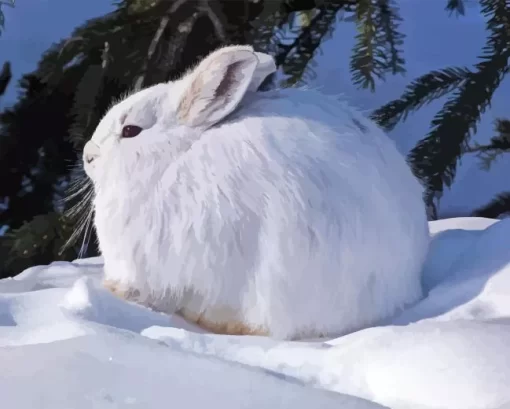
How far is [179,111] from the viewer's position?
520 mm

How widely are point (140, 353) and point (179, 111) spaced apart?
0.79ft

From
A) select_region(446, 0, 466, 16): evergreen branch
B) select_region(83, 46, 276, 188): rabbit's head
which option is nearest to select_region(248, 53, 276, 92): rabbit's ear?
select_region(83, 46, 276, 188): rabbit's head

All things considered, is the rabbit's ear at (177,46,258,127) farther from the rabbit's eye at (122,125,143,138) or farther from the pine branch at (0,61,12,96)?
the pine branch at (0,61,12,96)

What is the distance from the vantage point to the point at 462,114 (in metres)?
0.77

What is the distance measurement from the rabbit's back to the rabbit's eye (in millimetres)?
67

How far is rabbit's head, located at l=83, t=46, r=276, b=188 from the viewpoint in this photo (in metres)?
0.50

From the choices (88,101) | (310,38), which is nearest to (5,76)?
(88,101)

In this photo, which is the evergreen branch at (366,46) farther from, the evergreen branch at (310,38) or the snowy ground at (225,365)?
the snowy ground at (225,365)

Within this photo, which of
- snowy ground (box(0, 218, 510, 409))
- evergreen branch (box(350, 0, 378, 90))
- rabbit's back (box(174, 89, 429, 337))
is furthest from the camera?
Result: evergreen branch (box(350, 0, 378, 90))

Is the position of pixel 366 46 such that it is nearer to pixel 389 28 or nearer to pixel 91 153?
pixel 389 28

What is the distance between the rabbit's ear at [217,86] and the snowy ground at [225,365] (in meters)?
0.16

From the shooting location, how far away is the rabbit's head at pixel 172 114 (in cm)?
50

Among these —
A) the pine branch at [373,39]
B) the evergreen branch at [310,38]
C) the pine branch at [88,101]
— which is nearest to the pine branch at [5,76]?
the pine branch at [88,101]

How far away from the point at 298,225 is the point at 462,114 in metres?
0.41
